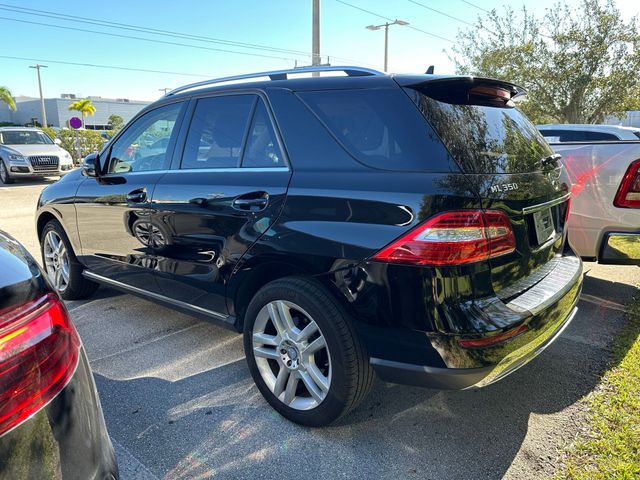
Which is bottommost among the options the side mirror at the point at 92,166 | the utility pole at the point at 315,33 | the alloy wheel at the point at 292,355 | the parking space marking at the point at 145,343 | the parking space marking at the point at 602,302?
the parking space marking at the point at 602,302

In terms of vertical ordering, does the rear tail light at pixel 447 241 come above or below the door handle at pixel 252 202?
below

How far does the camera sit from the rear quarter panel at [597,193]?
3.86 m

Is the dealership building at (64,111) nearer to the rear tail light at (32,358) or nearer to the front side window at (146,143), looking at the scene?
the front side window at (146,143)

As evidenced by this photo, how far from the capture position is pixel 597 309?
4191 millimetres

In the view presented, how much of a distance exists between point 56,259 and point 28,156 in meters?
11.5

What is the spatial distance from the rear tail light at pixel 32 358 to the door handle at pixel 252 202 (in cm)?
132

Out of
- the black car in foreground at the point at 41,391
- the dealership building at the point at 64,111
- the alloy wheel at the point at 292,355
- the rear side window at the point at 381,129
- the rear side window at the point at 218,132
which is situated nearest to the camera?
the black car in foreground at the point at 41,391

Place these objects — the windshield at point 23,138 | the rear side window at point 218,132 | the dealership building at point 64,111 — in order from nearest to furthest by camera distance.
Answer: the rear side window at point 218,132 → the windshield at point 23,138 → the dealership building at point 64,111

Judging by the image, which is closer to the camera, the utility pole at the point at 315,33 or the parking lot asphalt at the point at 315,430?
the parking lot asphalt at the point at 315,430

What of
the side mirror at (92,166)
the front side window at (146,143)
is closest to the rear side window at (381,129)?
the front side window at (146,143)

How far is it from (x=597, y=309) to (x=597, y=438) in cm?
210

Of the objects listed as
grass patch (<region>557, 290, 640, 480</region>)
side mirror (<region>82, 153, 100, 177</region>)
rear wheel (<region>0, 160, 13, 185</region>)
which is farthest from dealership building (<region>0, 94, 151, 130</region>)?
grass patch (<region>557, 290, 640, 480</region>)

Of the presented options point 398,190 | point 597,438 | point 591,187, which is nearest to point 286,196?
point 398,190

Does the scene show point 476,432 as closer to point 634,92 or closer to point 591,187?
point 591,187
